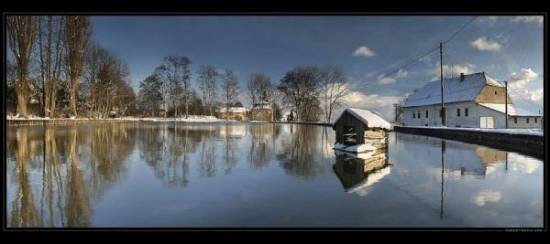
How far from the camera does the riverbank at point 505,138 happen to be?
35.4 ft

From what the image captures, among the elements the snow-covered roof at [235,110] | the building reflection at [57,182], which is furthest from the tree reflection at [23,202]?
the snow-covered roof at [235,110]

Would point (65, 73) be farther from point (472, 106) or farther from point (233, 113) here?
point (472, 106)

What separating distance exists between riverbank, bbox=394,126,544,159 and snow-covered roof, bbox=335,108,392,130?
4700mm

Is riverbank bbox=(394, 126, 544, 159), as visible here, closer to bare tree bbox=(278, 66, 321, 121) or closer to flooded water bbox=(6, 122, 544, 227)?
flooded water bbox=(6, 122, 544, 227)

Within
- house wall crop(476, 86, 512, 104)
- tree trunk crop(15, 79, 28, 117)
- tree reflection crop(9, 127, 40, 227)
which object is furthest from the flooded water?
house wall crop(476, 86, 512, 104)

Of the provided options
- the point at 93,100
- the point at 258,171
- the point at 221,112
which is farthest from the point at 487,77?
the point at 93,100

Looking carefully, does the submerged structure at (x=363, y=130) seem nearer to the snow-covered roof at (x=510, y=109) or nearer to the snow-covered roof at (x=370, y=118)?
the snow-covered roof at (x=370, y=118)

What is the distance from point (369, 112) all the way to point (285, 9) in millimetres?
10391

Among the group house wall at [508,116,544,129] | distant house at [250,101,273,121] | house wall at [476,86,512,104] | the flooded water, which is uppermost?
house wall at [476,86,512,104]

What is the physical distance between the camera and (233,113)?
40.4m

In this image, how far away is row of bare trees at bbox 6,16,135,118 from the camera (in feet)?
30.1

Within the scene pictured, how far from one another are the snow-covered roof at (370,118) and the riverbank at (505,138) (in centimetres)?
470

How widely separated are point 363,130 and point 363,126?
0.81ft
